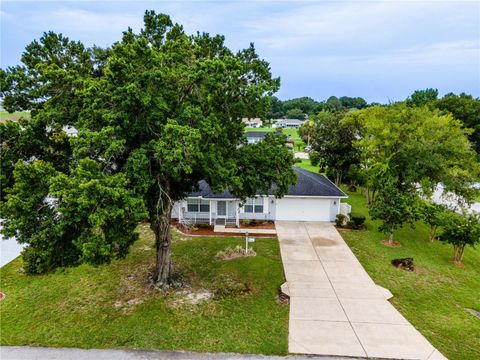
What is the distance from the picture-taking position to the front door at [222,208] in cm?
2217

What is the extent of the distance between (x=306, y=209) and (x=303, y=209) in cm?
21

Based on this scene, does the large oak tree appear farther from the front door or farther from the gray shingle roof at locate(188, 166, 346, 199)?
the front door

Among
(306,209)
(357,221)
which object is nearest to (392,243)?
(357,221)

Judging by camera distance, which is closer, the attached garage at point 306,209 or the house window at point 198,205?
the house window at point 198,205

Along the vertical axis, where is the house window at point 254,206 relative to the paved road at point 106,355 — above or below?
above

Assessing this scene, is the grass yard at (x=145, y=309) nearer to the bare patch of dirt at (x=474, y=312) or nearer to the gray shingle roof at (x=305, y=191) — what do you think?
the gray shingle roof at (x=305, y=191)

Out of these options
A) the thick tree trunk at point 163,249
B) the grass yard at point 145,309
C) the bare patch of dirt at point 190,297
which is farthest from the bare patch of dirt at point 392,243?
the thick tree trunk at point 163,249

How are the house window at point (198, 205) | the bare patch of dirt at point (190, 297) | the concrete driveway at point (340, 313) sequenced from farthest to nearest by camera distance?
the house window at point (198, 205)
the bare patch of dirt at point (190, 297)
the concrete driveway at point (340, 313)

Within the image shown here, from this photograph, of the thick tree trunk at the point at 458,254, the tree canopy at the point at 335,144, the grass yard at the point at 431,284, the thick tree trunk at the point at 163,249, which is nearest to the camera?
the grass yard at the point at 431,284

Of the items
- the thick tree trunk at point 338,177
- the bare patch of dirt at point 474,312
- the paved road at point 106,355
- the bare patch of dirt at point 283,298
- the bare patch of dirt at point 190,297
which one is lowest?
the paved road at point 106,355

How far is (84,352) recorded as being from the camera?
9508 mm

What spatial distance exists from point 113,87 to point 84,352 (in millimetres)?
8024

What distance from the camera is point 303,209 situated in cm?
2241

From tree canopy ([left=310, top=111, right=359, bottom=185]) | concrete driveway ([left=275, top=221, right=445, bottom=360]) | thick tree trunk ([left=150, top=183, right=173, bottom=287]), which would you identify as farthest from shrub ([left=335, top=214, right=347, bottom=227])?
thick tree trunk ([left=150, top=183, right=173, bottom=287])
